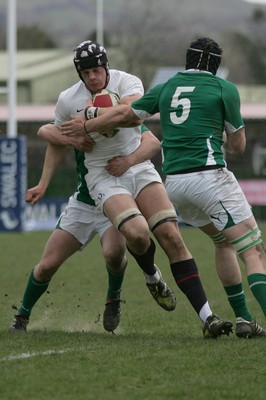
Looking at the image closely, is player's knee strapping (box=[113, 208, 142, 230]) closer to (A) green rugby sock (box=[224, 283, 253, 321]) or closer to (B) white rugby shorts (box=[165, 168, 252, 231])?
(B) white rugby shorts (box=[165, 168, 252, 231])

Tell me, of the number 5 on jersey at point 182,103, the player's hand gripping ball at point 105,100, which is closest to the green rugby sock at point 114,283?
the player's hand gripping ball at point 105,100

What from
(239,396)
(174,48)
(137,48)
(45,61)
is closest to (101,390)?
(239,396)

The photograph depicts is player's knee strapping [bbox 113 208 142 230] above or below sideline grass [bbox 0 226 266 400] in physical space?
above

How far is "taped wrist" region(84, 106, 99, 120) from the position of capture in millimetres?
8164

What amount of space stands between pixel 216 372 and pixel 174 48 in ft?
273

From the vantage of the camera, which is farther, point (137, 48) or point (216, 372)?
point (137, 48)

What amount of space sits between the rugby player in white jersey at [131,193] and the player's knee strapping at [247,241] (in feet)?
1.58

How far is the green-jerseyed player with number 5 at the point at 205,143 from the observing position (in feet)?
25.5

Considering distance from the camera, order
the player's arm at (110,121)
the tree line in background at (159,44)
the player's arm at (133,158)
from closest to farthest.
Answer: the player's arm at (110,121)
the player's arm at (133,158)
the tree line in background at (159,44)

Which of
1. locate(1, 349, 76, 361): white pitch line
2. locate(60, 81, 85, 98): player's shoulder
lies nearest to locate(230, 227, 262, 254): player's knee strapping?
locate(1, 349, 76, 361): white pitch line

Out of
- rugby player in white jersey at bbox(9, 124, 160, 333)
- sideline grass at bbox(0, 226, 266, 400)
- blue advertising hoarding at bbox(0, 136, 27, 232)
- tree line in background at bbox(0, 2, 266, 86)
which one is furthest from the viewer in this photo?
tree line in background at bbox(0, 2, 266, 86)

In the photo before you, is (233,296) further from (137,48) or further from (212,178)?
(137,48)

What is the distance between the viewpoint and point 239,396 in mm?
6117

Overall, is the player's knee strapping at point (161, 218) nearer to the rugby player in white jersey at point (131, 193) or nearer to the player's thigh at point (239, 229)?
the rugby player in white jersey at point (131, 193)
